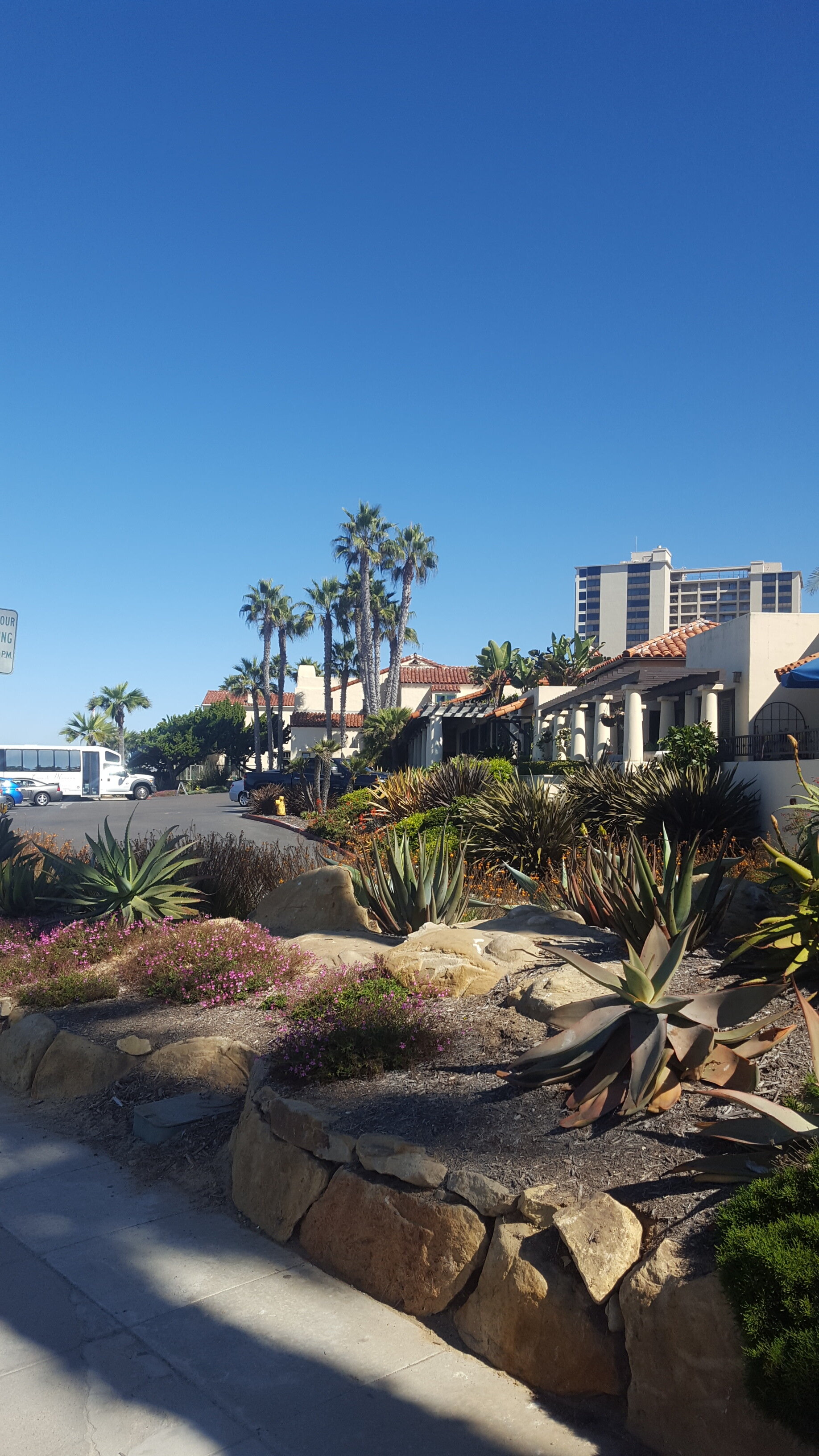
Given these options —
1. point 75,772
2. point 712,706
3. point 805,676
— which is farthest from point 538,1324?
point 75,772

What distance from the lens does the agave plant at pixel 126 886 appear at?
9461 millimetres

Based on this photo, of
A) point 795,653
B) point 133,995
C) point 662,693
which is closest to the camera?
point 133,995

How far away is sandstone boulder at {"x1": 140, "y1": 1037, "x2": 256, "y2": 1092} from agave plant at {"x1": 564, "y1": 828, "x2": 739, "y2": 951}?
8.22 ft

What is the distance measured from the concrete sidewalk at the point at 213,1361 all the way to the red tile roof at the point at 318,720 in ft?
219

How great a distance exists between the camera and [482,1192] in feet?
12.5

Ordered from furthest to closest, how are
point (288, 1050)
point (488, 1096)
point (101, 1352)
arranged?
point (288, 1050) → point (488, 1096) → point (101, 1352)

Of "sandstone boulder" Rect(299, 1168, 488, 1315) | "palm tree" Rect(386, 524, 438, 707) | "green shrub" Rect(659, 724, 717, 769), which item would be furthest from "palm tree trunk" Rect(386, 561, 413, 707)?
"sandstone boulder" Rect(299, 1168, 488, 1315)

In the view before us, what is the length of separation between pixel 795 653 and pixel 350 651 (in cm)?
5219

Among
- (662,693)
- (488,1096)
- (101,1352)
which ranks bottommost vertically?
(101,1352)

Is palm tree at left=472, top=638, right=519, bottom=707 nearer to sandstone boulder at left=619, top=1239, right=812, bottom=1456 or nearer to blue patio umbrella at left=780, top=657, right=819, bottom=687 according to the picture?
blue patio umbrella at left=780, top=657, right=819, bottom=687

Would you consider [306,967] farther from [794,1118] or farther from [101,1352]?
[794,1118]

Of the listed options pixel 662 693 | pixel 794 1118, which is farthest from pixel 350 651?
pixel 794 1118

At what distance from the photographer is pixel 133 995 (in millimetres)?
7789

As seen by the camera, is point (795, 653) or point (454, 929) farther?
point (795, 653)
